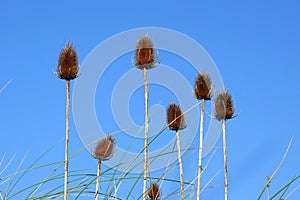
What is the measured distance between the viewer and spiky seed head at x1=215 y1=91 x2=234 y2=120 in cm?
636

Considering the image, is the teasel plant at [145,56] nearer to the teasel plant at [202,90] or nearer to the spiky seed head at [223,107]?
the teasel plant at [202,90]

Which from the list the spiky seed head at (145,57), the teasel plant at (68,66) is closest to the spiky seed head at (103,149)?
the teasel plant at (68,66)

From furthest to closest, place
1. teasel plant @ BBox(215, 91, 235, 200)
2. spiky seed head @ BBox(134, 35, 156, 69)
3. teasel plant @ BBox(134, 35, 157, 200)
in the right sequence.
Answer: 1. spiky seed head @ BBox(134, 35, 156, 69)
2. teasel plant @ BBox(134, 35, 157, 200)
3. teasel plant @ BBox(215, 91, 235, 200)

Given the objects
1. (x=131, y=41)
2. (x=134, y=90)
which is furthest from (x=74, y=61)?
(x=134, y=90)

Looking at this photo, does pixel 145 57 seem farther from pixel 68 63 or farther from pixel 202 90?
pixel 68 63

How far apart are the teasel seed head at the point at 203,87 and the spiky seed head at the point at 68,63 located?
187cm

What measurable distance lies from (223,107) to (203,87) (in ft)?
1.13

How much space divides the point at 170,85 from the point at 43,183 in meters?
3.12

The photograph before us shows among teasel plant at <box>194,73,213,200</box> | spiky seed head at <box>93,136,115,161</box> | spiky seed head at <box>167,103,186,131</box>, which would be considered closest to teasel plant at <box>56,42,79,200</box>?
spiky seed head at <box>93,136,115,161</box>

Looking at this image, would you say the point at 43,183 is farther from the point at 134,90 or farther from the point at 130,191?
the point at 134,90

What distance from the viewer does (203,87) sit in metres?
6.66

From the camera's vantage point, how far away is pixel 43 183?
3.21 meters

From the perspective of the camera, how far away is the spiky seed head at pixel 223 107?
6.36 m

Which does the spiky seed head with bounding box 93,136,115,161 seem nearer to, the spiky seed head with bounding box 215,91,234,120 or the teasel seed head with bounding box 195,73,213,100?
the spiky seed head with bounding box 215,91,234,120
